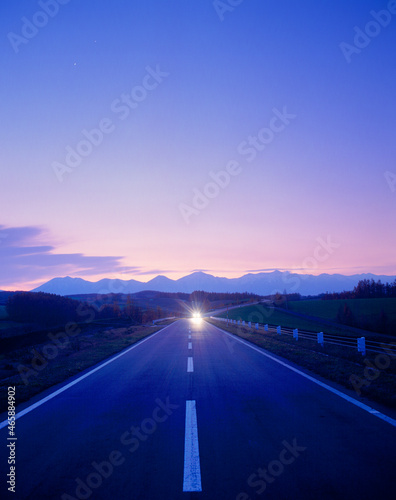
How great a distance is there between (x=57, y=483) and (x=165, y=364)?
341 inches

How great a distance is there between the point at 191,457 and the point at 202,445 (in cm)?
44

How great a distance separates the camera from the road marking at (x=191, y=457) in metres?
3.82

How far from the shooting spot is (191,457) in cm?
448

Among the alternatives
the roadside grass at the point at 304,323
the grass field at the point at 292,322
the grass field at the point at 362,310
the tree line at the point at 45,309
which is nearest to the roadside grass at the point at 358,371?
the roadside grass at the point at 304,323

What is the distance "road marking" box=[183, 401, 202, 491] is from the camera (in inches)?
150

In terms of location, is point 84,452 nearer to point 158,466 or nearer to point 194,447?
point 158,466

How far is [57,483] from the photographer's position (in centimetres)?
393

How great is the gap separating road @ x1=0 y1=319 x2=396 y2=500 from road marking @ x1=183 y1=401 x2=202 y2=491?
1 cm

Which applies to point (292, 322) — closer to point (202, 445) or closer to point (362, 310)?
point (362, 310)

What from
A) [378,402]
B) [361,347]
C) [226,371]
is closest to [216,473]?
[378,402]

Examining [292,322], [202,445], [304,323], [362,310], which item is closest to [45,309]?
[292,322]

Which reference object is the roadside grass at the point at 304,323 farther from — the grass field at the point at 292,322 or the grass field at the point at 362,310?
the grass field at the point at 362,310

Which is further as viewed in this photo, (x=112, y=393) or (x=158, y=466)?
(x=112, y=393)

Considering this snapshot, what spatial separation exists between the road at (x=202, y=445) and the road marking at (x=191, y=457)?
0.01m
